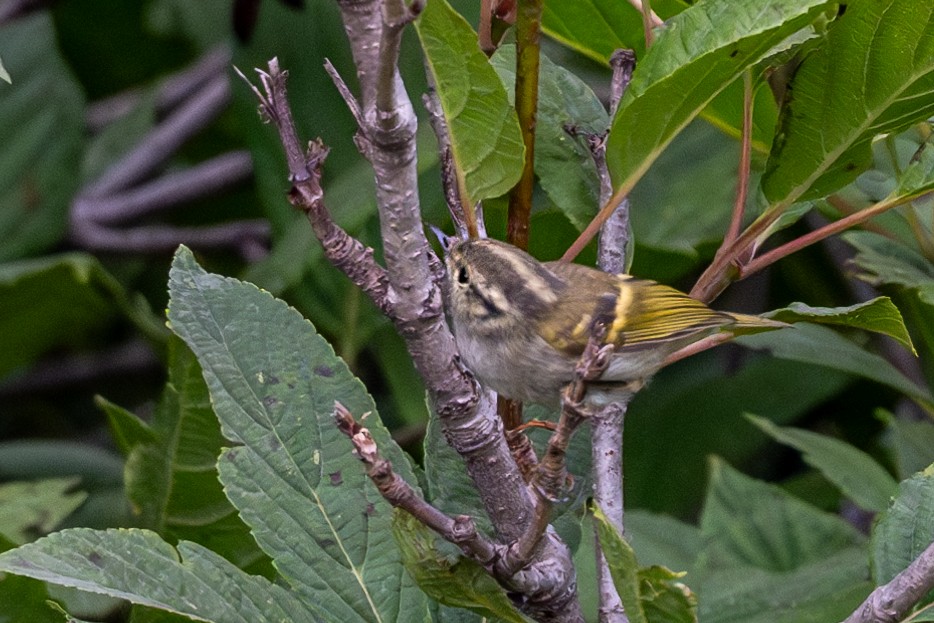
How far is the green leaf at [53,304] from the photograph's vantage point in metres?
2.49

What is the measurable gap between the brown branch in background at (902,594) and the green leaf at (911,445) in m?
0.99

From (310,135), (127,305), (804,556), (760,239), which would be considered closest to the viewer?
(760,239)

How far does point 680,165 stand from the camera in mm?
3121

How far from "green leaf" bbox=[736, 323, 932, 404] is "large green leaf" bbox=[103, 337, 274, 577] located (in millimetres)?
962

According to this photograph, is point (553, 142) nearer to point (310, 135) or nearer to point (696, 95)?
point (696, 95)

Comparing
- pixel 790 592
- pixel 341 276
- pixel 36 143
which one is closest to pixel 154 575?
pixel 790 592

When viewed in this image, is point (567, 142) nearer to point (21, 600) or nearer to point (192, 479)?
point (192, 479)

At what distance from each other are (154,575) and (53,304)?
171 centimetres

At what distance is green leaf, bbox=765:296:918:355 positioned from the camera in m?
1.32

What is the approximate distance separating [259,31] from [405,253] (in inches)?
82.0

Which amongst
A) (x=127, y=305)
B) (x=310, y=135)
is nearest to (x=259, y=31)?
(x=310, y=135)

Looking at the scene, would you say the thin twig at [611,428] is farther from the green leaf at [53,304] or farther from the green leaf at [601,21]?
the green leaf at [53,304]

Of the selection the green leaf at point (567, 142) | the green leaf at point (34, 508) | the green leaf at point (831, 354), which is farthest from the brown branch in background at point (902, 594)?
the green leaf at point (34, 508)

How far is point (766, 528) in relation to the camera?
7.70 ft
